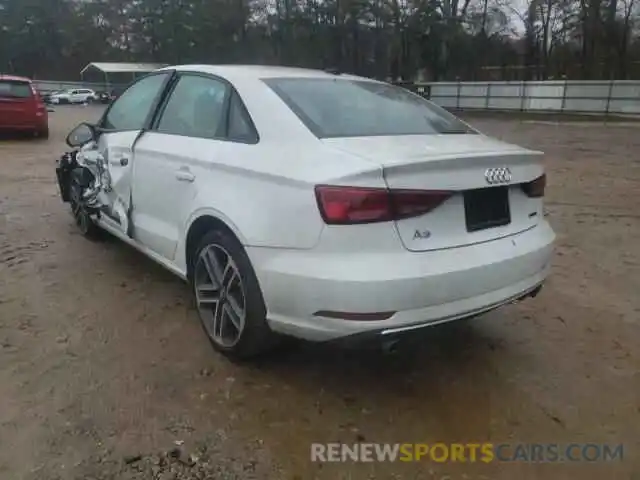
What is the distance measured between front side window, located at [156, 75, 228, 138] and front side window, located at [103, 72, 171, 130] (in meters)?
0.25

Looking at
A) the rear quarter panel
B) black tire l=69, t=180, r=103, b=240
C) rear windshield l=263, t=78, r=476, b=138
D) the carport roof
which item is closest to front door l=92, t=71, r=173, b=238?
black tire l=69, t=180, r=103, b=240

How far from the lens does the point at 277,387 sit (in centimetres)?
284

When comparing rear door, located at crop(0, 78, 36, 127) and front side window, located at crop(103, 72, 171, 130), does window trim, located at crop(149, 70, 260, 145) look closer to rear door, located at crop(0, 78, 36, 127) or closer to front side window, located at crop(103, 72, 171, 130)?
front side window, located at crop(103, 72, 171, 130)

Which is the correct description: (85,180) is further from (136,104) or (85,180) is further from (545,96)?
(545,96)

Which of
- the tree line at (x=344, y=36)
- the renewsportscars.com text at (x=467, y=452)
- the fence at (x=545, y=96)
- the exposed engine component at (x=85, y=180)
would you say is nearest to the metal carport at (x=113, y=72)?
the tree line at (x=344, y=36)

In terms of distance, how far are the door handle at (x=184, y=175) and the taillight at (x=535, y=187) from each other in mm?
1690

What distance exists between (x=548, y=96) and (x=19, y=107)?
876 inches

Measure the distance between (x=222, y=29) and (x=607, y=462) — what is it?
53.1 metres

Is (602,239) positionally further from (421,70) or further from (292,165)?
(421,70)

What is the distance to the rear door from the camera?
43.6 ft

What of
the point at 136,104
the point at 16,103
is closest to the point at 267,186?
the point at 136,104

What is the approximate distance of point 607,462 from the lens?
2.36 m

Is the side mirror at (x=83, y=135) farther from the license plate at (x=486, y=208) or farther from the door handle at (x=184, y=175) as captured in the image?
the license plate at (x=486, y=208)

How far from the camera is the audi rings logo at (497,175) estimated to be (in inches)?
102
